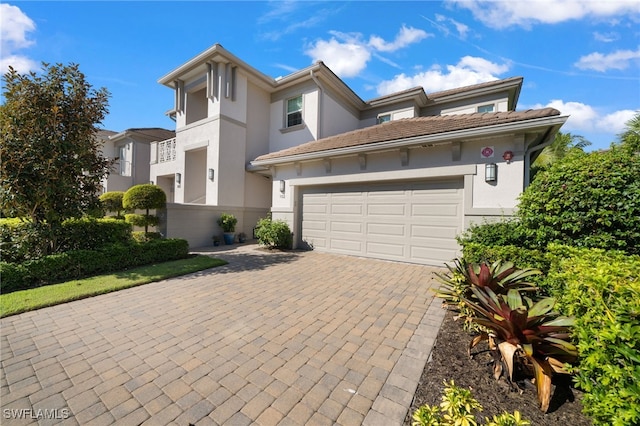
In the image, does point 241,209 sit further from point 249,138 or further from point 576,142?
point 576,142

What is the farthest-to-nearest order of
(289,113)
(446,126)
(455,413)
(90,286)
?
(289,113)
(446,126)
(90,286)
(455,413)

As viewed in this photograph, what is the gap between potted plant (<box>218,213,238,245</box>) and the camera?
11117 mm

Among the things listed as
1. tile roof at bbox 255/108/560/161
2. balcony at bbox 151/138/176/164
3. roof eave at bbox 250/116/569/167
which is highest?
balcony at bbox 151/138/176/164

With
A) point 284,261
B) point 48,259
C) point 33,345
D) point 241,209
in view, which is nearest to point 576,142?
point 284,261

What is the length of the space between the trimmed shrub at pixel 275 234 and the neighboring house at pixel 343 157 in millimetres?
313

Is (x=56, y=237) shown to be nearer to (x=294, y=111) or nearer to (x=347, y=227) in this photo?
(x=347, y=227)

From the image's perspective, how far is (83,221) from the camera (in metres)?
6.66

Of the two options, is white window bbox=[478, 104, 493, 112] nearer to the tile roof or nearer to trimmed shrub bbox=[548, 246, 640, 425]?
the tile roof

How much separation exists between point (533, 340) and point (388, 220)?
5444 millimetres

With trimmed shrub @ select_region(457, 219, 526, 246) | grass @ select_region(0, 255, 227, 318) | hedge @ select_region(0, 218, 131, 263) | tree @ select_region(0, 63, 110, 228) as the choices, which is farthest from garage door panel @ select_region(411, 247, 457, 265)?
tree @ select_region(0, 63, 110, 228)

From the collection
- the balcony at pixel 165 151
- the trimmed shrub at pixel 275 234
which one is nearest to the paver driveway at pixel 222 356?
the trimmed shrub at pixel 275 234

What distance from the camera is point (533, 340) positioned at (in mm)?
2484

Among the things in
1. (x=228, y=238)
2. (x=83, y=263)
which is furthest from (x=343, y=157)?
(x=83, y=263)

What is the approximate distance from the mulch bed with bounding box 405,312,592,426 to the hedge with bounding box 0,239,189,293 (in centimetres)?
753
